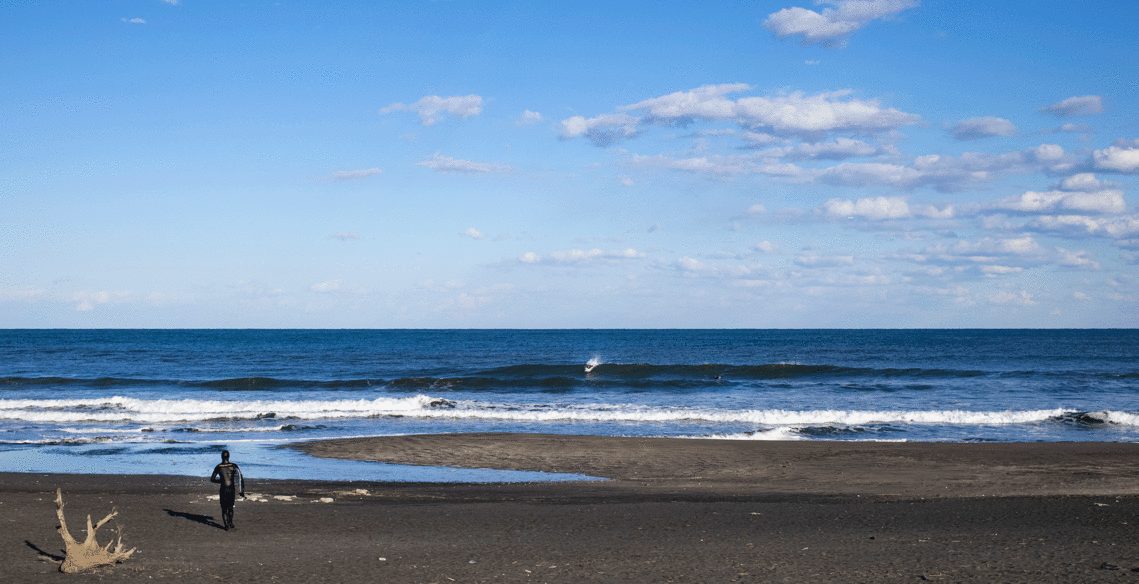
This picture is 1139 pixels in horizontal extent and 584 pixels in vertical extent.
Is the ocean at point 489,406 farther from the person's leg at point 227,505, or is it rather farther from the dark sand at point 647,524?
the person's leg at point 227,505

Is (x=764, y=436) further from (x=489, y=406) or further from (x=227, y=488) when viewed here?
(x=227, y=488)

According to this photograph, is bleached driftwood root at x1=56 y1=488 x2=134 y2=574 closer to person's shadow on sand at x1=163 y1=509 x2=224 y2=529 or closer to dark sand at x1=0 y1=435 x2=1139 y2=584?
dark sand at x1=0 y1=435 x2=1139 y2=584

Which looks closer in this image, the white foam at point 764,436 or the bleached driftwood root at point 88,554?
→ the bleached driftwood root at point 88,554

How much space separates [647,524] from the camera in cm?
1198

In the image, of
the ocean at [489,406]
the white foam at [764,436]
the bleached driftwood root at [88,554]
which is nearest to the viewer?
the bleached driftwood root at [88,554]

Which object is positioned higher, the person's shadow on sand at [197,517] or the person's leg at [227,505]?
the person's leg at [227,505]

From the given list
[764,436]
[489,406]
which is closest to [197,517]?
[764,436]

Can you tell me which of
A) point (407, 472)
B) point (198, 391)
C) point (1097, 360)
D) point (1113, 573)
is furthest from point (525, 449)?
point (1097, 360)

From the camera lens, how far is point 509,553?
404 inches

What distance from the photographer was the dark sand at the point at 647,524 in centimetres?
937

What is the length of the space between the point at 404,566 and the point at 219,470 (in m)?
3.95

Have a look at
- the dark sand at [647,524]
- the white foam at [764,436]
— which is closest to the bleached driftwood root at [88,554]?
the dark sand at [647,524]

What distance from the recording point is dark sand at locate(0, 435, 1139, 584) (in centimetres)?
937

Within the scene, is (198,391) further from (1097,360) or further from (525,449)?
(1097,360)
